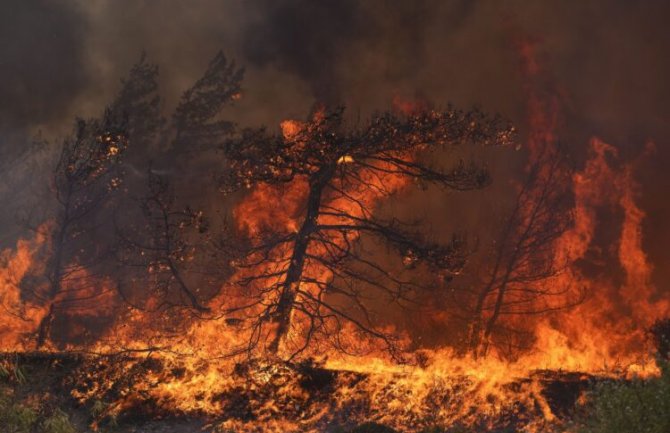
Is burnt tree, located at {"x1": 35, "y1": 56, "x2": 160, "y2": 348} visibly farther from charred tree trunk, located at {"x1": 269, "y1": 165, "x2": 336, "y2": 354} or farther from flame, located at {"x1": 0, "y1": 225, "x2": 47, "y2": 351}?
charred tree trunk, located at {"x1": 269, "y1": 165, "x2": 336, "y2": 354}

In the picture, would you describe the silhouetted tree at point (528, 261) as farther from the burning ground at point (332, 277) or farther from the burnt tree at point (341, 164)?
the burnt tree at point (341, 164)

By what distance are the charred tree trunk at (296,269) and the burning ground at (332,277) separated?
60 millimetres

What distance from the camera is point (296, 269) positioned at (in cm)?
1744

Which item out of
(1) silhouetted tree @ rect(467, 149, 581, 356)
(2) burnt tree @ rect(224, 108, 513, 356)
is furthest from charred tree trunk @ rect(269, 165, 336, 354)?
(1) silhouetted tree @ rect(467, 149, 581, 356)

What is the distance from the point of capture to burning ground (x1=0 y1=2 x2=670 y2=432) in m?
15.7

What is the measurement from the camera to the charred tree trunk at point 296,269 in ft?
56.5

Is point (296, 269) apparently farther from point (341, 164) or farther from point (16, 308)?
point (16, 308)

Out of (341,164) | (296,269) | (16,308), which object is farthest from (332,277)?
(16,308)

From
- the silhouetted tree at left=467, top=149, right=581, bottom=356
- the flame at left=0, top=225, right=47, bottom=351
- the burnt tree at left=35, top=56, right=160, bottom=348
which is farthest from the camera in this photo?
the silhouetted tree at left=467, top=149, right=581, bottom=356

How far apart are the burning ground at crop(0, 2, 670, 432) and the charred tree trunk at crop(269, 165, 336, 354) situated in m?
0.06

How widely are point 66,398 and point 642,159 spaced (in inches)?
977

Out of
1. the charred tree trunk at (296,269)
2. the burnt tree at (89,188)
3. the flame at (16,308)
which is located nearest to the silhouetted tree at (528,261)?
the charred tree trunk at (296,269)

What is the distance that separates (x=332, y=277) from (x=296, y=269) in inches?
87.7

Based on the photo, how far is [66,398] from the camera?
15.2 metres
